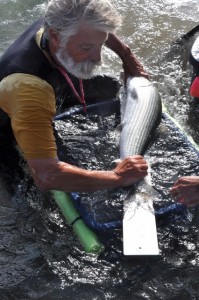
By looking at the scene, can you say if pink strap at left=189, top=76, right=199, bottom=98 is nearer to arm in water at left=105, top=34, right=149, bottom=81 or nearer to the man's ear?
arm in water at left=105, top=34, right=149, bottom=81

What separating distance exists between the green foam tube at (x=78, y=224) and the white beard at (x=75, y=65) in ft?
3.14

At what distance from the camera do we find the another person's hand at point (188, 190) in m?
3.53

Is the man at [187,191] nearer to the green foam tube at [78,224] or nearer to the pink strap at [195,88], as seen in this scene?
the green foam tube at [78,224]

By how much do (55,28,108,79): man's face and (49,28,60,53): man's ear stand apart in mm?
46

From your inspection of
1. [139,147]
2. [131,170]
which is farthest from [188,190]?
[139,147]

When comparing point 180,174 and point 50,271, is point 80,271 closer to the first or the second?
point 50,271

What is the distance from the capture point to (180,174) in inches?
161

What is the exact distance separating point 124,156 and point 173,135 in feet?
2.21

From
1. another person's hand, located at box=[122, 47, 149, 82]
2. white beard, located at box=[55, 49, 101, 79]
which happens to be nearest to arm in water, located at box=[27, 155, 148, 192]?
white beard, located at box=[55, 49, 101, 79]

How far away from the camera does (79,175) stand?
3420 mm

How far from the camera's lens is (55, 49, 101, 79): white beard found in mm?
3467

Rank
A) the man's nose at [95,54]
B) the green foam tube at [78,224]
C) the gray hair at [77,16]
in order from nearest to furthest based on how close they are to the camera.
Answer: the gray hair at [77,16]
the man's nose at [95,54]
the green foam tube at [78,224]

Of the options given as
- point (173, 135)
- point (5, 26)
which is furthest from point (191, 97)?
point (5, 26)

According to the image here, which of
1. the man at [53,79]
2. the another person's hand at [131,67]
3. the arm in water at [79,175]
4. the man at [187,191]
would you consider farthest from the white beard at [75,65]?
the another person's hand at [131,67]
